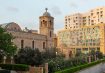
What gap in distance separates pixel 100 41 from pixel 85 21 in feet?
143

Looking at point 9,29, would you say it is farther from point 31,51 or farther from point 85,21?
point 85,21

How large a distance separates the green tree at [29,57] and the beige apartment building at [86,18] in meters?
85.9

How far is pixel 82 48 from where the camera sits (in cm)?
10325

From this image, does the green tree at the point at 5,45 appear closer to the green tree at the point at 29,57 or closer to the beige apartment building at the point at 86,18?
the green tree at the point at 29,57

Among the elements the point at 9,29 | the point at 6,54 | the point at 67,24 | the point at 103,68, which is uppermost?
the point at 67,24

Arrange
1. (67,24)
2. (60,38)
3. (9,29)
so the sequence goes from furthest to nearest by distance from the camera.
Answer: (67,24), (60,38), (9,29)

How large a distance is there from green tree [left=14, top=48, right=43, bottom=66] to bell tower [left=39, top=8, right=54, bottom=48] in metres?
15.4

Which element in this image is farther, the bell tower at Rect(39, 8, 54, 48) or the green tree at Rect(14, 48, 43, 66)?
the bell tower at Rect(39, 8, 54, 48)

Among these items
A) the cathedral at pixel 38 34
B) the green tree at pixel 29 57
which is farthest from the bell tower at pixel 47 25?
the green tree at pixel 29 57

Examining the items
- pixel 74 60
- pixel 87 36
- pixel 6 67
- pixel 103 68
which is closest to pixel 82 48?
pixel 87 36

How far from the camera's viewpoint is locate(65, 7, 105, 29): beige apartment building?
12904 centimetres

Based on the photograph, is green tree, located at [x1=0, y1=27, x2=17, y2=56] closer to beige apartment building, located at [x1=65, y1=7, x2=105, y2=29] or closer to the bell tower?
the bell tower

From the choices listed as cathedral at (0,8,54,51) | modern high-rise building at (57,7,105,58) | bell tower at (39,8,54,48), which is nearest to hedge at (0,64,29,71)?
cathedral at (0,8,54,51)

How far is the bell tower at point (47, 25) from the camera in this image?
5928 cm
